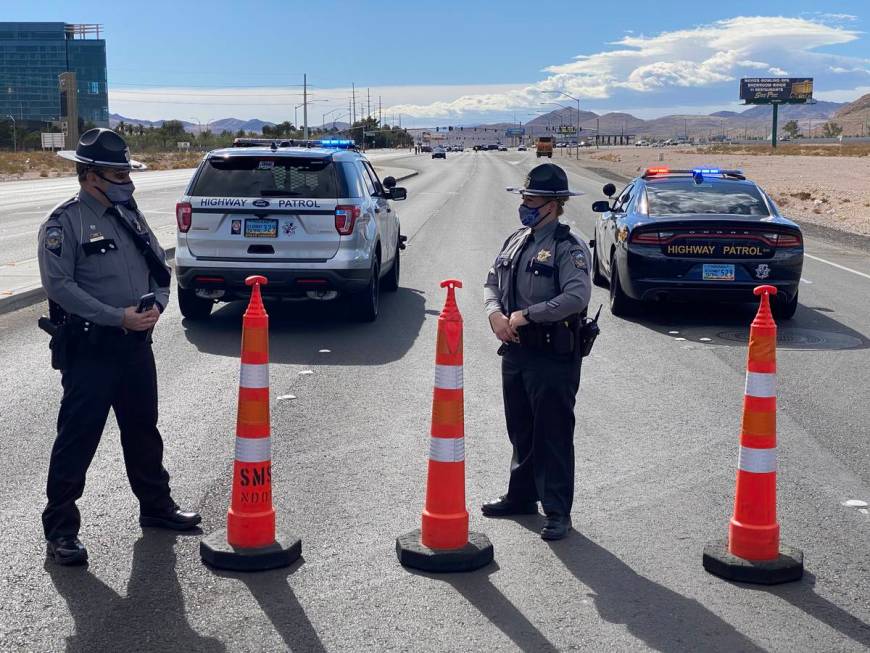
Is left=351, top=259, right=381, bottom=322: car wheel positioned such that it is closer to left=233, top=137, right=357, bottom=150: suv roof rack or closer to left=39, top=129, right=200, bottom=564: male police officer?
left=233, top=137, right=357, bottom=150: suv roof rack

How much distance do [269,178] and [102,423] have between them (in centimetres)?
626

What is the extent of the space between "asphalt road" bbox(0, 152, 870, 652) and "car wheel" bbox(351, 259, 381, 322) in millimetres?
697

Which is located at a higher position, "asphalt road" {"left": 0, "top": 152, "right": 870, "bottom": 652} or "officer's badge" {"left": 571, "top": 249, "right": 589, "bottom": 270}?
"officer's badge" {"left": 571, "top": 249, "right": 589, "bottom": 270}

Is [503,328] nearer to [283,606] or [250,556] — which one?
[250,556]

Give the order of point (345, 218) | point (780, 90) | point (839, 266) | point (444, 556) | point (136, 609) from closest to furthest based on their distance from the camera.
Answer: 1. point (136, 609)
2. point (444, 556)
3. point (345, 218)
4. point (839, 266)
5. point (780, 90)

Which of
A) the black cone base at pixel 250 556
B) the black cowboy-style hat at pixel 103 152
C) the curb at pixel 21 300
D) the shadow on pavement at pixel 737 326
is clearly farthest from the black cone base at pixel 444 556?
the curb at pixel 21 300

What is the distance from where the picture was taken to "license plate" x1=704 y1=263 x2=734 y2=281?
11.9 m

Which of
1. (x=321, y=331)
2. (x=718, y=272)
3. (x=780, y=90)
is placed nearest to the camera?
(x=321, y=331)

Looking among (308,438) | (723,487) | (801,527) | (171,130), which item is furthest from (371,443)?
(171,130)

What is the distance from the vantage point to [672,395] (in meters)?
8.84

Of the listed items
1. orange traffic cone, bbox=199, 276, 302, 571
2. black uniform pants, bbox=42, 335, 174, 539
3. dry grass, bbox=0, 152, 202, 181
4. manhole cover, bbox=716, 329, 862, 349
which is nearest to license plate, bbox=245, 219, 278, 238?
manhole cover, bbox=716, 329, 862, 349

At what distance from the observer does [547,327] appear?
18.4 ft

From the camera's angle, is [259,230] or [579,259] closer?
[579,259]

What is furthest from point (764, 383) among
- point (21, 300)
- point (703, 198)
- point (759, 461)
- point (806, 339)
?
point (21, 300)
